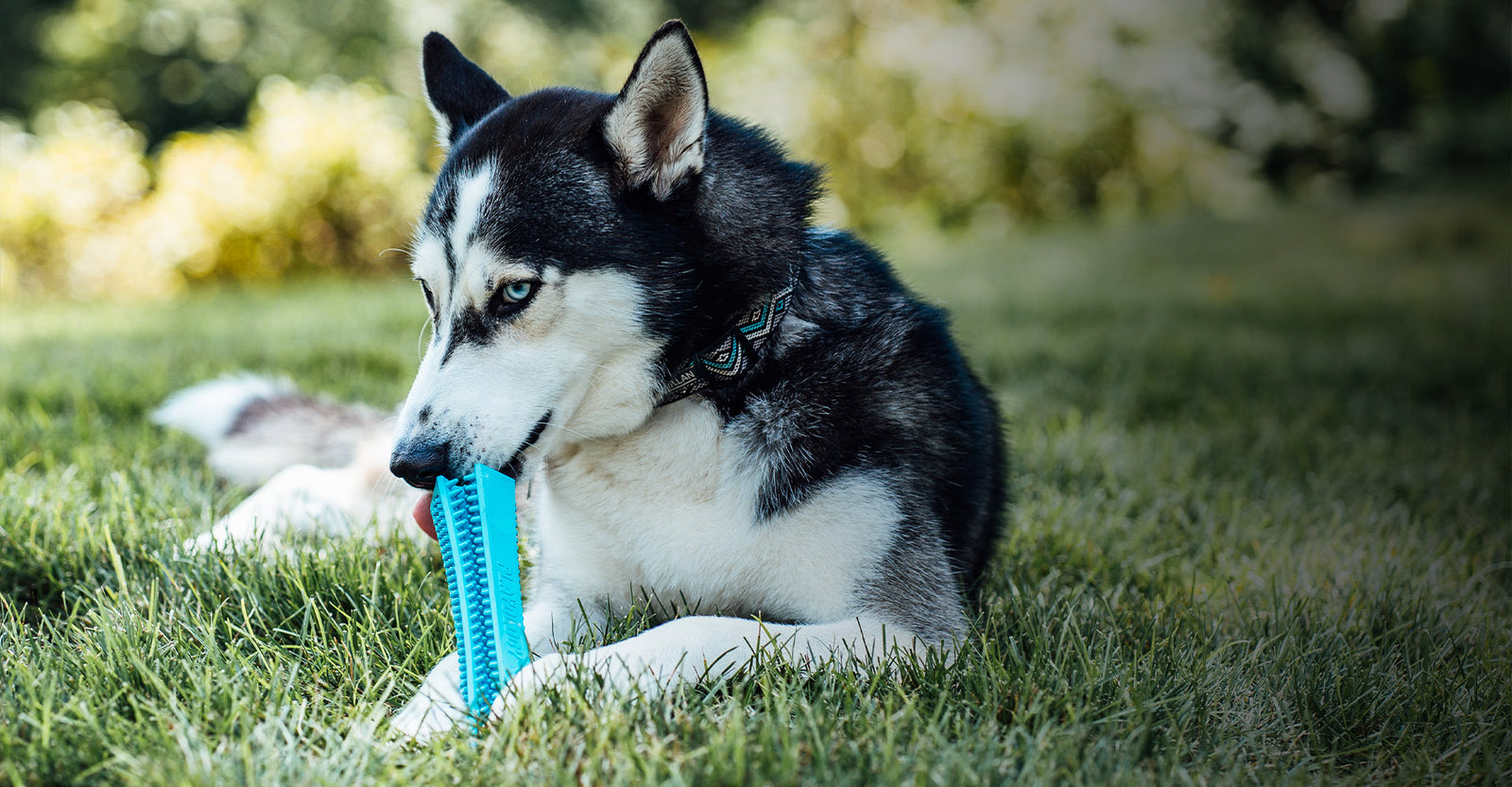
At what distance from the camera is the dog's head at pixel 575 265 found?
77.0 inches

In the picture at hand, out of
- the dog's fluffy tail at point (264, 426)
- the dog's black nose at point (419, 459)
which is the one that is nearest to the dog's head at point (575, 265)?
the dog's black nose at point (419, 459)

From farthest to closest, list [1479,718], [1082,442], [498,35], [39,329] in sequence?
[498,35]
[39,329]
[1082,442]
[1479,718]

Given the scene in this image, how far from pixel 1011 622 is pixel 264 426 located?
2.50 m

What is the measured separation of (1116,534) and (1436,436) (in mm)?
2341

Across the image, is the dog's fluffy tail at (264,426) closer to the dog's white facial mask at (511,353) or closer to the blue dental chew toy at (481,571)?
the dog's white facial mask at (511,353)

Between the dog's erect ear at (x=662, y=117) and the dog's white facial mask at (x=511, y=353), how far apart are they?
0.78 feet

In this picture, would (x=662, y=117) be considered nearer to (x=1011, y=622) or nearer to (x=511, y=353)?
(x=511, y=353)

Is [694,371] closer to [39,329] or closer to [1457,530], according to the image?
[1457,530]

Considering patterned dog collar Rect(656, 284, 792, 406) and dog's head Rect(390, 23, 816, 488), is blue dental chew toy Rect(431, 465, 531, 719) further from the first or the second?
patterned dog collar Rect(656, 284, 792, 406)

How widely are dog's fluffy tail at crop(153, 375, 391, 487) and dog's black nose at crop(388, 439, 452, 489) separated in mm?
1483

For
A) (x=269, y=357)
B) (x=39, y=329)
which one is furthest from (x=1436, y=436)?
(x=39, y=329)

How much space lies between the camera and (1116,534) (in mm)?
3152

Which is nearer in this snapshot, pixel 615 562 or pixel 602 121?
pixel 602 121

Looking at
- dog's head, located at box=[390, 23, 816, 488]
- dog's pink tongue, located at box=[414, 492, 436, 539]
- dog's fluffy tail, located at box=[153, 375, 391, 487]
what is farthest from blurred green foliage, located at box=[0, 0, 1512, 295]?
dog's pink tongue, located at box=[414, 492, 436, 539]
